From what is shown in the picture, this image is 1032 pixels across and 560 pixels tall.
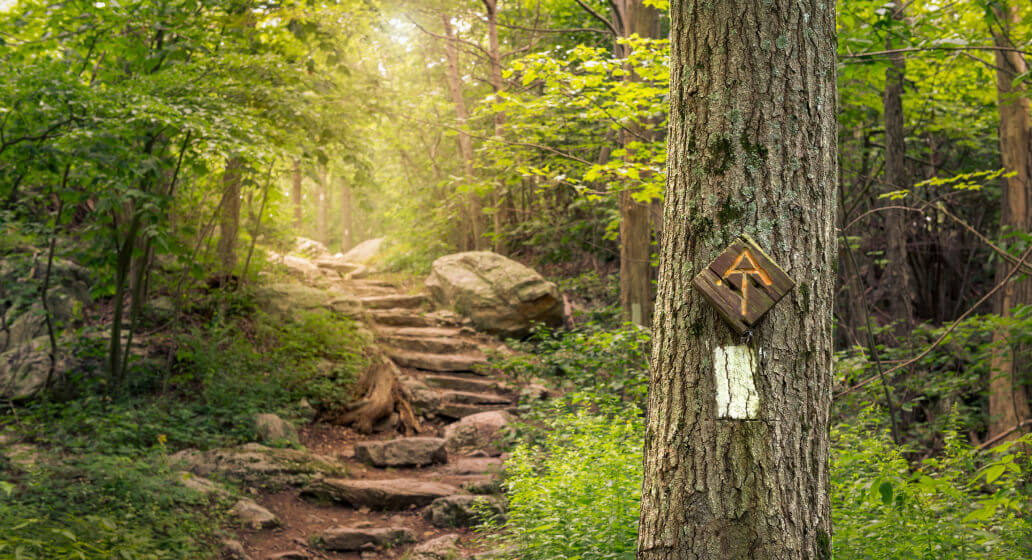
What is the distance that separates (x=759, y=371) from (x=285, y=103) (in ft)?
22.2

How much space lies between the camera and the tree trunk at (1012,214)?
697cm

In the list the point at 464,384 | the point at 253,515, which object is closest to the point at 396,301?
the point at 464,384

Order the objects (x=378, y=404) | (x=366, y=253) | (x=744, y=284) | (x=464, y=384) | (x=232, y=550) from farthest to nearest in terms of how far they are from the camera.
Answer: (x=366, y=253), (x=464, y=384), (x=378, y=404), (x=232, y=550), (x=744, y=284)

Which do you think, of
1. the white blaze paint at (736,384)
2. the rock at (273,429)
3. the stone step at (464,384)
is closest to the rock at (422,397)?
the stone step at (464,384)

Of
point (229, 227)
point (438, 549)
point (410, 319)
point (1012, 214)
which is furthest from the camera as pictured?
point (410, 319)

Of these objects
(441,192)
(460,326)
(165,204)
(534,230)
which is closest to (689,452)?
(165,204)

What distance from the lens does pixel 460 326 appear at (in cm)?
1173

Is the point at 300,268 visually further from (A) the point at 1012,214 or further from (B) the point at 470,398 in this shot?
(A) the point at 1012,214

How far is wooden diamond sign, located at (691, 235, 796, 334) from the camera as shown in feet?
6.57

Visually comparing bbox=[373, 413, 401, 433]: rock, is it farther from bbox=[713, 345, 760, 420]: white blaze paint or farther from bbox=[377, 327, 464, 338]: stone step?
bbox=[713, 345, 760, 420]: white blaze paint

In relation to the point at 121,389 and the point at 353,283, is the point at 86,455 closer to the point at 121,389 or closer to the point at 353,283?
the point at 121,389

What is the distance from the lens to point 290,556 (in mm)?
5113

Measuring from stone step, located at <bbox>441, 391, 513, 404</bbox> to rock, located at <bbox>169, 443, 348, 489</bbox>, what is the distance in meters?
2.51

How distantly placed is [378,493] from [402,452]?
108 cm
